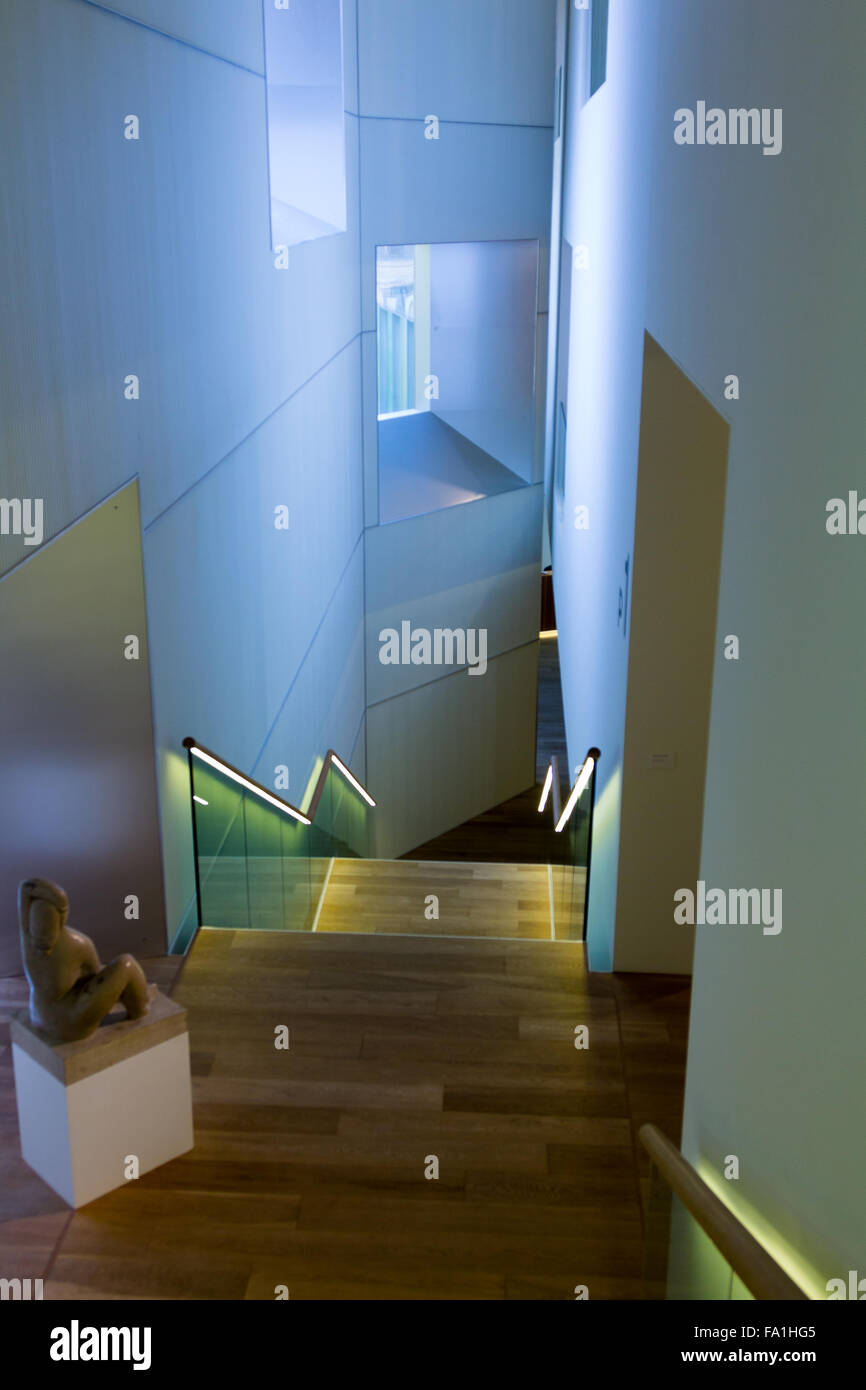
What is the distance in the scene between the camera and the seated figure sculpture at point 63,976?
4.58 metres

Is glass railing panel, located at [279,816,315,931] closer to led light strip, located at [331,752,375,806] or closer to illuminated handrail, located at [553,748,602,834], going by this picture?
led light strip, located at [331,752,375,806]

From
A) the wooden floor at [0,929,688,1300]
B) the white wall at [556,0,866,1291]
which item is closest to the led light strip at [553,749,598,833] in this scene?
the wooden floor at [0,929,688,1300]

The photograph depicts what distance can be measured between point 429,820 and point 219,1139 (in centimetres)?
1020

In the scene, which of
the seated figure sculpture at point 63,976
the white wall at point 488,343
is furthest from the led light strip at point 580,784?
the white wall at point 488,343

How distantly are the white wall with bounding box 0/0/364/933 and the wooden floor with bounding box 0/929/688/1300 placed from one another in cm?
120

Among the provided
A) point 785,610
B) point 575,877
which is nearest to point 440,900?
point 575,877

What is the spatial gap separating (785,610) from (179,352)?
4522 mm

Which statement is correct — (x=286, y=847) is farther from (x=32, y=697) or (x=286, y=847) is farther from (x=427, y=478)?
(x=427, y=478)

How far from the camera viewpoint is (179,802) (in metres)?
6.75

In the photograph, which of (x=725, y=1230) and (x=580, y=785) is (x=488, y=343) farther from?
(x=725, y=1230)

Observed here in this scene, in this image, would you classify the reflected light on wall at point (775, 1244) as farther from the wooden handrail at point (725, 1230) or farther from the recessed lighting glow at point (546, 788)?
the recessed lighting glow at point (546, 788)

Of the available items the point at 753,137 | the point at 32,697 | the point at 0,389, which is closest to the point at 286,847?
the point at 32,697

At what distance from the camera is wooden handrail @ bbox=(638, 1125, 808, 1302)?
2678 mm

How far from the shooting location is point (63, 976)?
4699 millimetres
